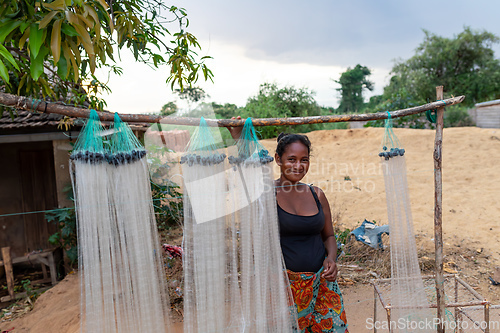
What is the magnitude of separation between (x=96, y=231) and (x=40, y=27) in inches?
39.9

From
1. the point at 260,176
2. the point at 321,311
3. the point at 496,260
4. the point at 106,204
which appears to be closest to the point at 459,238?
the point at 496,260

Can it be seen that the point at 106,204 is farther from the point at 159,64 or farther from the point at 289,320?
the point at 159,64

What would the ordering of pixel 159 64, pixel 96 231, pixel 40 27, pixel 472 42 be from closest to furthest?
1. pixel 40 27
2. pixel 96 231
3. pixel 159 64
4. pixel 472 42

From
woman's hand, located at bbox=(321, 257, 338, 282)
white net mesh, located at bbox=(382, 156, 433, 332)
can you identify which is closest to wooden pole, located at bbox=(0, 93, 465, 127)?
white net mesh, located at bbox=(382, 156, 433, 332)

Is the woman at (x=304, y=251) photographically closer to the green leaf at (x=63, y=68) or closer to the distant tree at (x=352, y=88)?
the green leaf at (x=63, y=68)

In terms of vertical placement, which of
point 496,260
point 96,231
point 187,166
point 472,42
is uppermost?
point 472,42

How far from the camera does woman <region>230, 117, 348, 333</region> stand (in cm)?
210

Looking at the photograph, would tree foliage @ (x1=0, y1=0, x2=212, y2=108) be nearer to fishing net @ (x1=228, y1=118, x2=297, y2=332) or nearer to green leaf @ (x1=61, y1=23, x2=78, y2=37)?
green leaf @ (x1=61, y1=23, x2=78, y2=37)

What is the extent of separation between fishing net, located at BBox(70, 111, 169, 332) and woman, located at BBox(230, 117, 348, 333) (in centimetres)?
70

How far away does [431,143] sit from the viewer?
34.0 ft

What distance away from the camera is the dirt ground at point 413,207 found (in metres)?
4.01

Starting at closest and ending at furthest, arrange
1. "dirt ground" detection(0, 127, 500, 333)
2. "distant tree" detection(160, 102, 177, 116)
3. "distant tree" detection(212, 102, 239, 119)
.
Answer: "distant tree" detection(160, 102, 177, 116)
"dirt ground" detection(0, 127, 500, 333)
"distant tree" detection(212, 102, 239, 119)

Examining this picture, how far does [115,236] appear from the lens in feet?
5.98

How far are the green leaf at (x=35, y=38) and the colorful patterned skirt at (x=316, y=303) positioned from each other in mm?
1799
